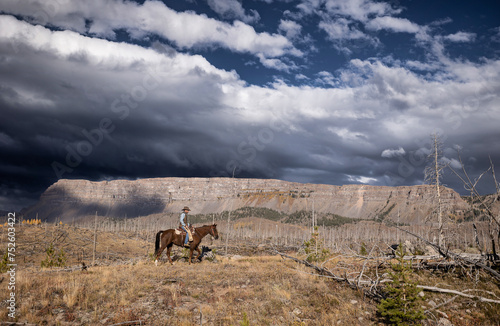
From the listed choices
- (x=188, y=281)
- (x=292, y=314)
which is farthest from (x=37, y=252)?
(x=292, y=314)

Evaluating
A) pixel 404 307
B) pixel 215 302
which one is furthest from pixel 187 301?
pixel 404 307

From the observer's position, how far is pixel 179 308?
9.15m

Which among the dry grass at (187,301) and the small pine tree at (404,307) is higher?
the small pine tree at (404,307)

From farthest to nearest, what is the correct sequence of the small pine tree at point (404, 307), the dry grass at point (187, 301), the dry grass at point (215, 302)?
the dry grass at point (187, 301), the dry grass at point (215, 302), the small pine tree at point (404, 307)

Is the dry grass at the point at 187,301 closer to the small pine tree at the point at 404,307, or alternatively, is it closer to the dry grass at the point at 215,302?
the dry grass at the point at 215,302

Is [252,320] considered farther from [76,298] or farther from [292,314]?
[76,298]

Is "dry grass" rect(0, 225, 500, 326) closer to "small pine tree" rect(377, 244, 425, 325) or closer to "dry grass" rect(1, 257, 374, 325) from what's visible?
"dry grass" rect(1, 257, 374, 325)

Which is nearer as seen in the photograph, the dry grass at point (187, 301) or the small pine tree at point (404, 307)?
the small pine tree at point (404, 307)

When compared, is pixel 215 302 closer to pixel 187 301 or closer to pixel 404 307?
pixel 187 301

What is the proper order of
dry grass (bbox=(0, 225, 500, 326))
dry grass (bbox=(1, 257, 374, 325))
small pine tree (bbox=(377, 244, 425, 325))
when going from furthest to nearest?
dry grass (bbox=(1, 257, 374, 325))
dry grass (bbox=(0, 225, 500, 326))
small pine tree (bbox=(377, 244, 425, 325))

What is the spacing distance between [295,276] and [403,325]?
6884mm

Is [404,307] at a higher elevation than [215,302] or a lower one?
higher

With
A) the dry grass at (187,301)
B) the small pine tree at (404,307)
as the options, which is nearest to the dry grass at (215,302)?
the dry grass at (187,301)

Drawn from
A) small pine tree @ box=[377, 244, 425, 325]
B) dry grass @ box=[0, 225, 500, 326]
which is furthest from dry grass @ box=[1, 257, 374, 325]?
small pine tree @ box=[377, 244, 425, 325]
